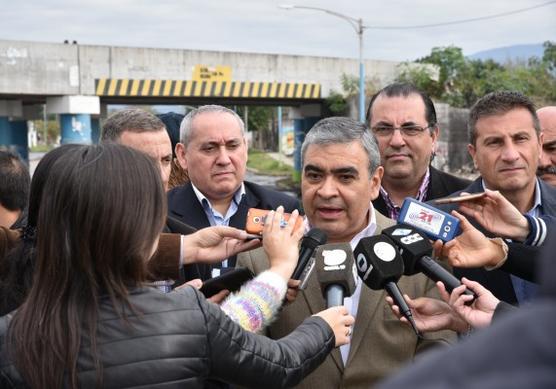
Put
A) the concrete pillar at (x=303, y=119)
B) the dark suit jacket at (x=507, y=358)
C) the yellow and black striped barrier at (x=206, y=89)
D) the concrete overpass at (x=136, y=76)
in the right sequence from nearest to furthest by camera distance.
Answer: the dark suit jacket at (x=507, y=358) < the concrete overpass at (x=136, y=76) < the yellow and black striped barrier at (x=206, y=89) < the concrete pillar at (x=303, y=119)

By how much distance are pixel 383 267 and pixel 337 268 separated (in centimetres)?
14

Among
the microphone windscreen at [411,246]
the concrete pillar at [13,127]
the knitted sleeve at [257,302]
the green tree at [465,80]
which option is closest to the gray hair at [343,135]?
the microphone windscreen at [411,246]

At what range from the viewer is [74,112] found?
17422 mm

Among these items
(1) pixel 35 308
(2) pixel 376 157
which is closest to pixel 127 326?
(1) pixel 35 308

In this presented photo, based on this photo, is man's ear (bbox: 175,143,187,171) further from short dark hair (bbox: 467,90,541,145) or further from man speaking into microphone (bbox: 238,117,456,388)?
short dark hair (bbox: 467,90,541,145)

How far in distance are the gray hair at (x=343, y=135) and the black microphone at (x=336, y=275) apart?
71 cm

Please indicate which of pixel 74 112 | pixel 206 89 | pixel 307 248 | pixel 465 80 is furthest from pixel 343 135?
pixel 465 80

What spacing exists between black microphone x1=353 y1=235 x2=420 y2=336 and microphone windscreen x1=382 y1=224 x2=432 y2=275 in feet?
0.10

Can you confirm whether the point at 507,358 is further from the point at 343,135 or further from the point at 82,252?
the point at 343,135

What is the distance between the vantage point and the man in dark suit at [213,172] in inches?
142

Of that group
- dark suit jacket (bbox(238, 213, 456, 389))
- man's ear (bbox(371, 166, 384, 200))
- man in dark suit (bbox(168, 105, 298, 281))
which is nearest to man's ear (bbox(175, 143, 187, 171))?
man in dark suit (bbox(168, 105, 298, 281))

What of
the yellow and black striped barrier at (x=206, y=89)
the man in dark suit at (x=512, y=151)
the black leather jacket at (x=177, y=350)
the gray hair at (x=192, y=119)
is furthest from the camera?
the yellow and black striped barrier at (x=206, y=89)

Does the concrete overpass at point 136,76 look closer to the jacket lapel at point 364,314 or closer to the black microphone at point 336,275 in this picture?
the jacket lapel at point 364,314

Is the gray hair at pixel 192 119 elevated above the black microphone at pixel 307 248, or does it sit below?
above
